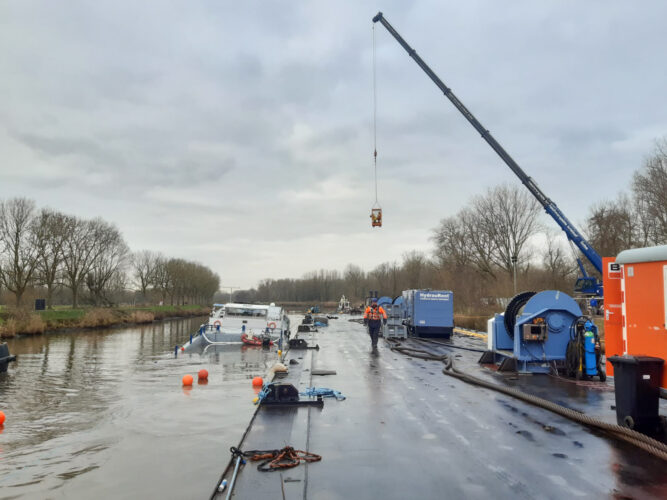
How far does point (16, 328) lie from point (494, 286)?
41.2 meters

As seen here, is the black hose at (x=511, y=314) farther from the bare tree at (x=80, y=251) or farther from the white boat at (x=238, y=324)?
the bare tree at (x=80, y=251)

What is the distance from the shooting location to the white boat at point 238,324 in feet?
82.5

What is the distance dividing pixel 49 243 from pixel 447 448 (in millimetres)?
52392

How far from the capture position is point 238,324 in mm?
26609

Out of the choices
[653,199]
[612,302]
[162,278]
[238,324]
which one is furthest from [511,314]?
[162,278]

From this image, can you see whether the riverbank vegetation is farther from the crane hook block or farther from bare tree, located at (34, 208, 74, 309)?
the crane hook block

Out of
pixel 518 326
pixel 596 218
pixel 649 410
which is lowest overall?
pixel 649 410

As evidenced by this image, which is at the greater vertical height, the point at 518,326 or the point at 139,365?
the point at 518,326

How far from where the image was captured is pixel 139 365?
20812 mm

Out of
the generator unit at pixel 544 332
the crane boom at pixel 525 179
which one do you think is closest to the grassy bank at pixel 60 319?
the crane boom at pixel 525 179

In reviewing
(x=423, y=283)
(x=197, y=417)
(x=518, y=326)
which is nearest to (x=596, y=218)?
(x=423, y=283)

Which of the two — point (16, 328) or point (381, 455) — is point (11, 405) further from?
point (16, 328)

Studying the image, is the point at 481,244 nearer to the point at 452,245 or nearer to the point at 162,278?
the point at 452,245

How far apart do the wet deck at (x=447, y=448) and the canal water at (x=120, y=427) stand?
1253 millimetres
